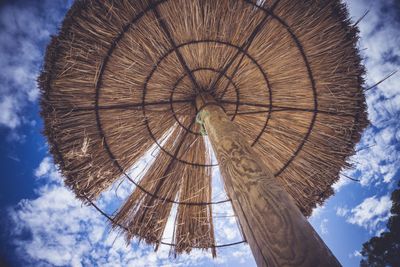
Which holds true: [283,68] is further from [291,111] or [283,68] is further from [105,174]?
[105,174]

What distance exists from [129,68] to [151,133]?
3.13ft

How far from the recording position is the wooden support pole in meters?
0.97

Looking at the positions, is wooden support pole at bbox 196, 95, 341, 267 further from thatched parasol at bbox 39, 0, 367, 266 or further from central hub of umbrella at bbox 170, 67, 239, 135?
central hub of umbrella at bbox 170, 67, 239, 135

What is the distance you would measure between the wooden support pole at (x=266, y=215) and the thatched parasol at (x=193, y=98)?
0.05 m

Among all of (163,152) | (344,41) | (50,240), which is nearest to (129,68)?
(163,152)

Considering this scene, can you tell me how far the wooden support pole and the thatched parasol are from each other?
0.05 m

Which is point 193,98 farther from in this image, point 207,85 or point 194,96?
point 207,85

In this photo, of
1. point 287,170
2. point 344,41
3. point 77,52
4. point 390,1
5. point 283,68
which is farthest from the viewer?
point 390,1

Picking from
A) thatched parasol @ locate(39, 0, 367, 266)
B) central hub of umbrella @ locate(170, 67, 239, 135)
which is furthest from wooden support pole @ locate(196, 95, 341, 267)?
central hub of umbrella @ locate(170, 67, 239, 135)

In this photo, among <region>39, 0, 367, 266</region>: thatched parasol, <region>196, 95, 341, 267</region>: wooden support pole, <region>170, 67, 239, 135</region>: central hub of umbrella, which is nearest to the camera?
<region>196, 95, 341, 267</region>: wooden support pole

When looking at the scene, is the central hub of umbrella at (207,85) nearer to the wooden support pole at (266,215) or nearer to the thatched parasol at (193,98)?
the thatched parasol at (193,98)

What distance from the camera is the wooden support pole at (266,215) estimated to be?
3.20 ft

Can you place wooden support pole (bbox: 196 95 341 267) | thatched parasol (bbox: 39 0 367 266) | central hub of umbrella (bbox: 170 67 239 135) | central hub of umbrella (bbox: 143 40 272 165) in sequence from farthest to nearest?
central hub of umbrella (bbox: 170 67 239 135) < central hub of umbrella (bbox: 143 40 272 165) < thatched parasol (bbox: 39 0 367 266) < wooden support pole (bbox: 196 95 341 267)

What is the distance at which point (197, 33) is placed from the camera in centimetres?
267
